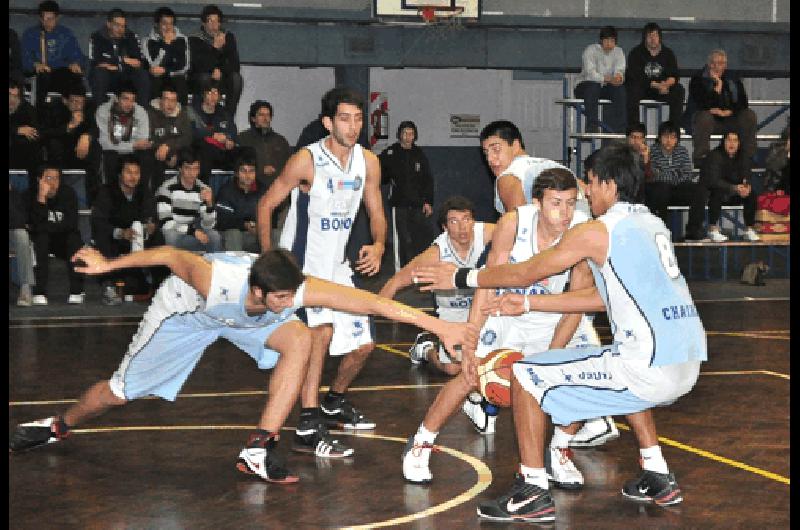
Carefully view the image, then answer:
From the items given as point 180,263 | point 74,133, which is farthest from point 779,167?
point 180,263

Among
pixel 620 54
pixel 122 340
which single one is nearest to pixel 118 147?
pixel 122 340

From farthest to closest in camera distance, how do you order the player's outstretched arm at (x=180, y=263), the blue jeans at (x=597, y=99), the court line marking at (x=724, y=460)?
the blue jeans at (x=597, y=99), the court line marking at (x=724, y=460), the player's outstretched arm at (x=180, y=263)

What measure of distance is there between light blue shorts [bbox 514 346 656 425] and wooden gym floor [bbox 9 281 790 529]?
615mm

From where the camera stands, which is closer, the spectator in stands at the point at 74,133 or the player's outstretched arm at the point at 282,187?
the player's outstretched arm at the point at 282,187

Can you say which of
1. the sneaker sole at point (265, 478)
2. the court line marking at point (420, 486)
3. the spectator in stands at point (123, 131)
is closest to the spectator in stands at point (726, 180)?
the spectator in stands at point (123, 131)

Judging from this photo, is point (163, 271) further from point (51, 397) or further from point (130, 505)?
point (130, 505)

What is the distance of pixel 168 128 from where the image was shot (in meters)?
18.6

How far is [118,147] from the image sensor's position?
18.5m

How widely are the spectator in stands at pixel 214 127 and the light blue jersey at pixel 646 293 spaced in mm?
12378

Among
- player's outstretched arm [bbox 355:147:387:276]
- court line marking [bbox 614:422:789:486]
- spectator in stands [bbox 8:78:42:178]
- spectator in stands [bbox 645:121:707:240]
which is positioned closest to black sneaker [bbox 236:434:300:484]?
player's outstretched arm [bbox 355:147:387:276]

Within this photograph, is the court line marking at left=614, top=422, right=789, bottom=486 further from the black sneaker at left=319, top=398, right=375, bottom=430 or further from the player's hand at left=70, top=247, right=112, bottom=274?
the player's hand at left=70, top=247, right=112, bottom=274

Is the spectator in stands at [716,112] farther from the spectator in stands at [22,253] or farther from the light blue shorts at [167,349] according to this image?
the light blue shorts at [167,349]

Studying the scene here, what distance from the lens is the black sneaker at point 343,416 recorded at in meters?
10.1

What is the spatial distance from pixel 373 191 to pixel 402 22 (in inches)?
528
